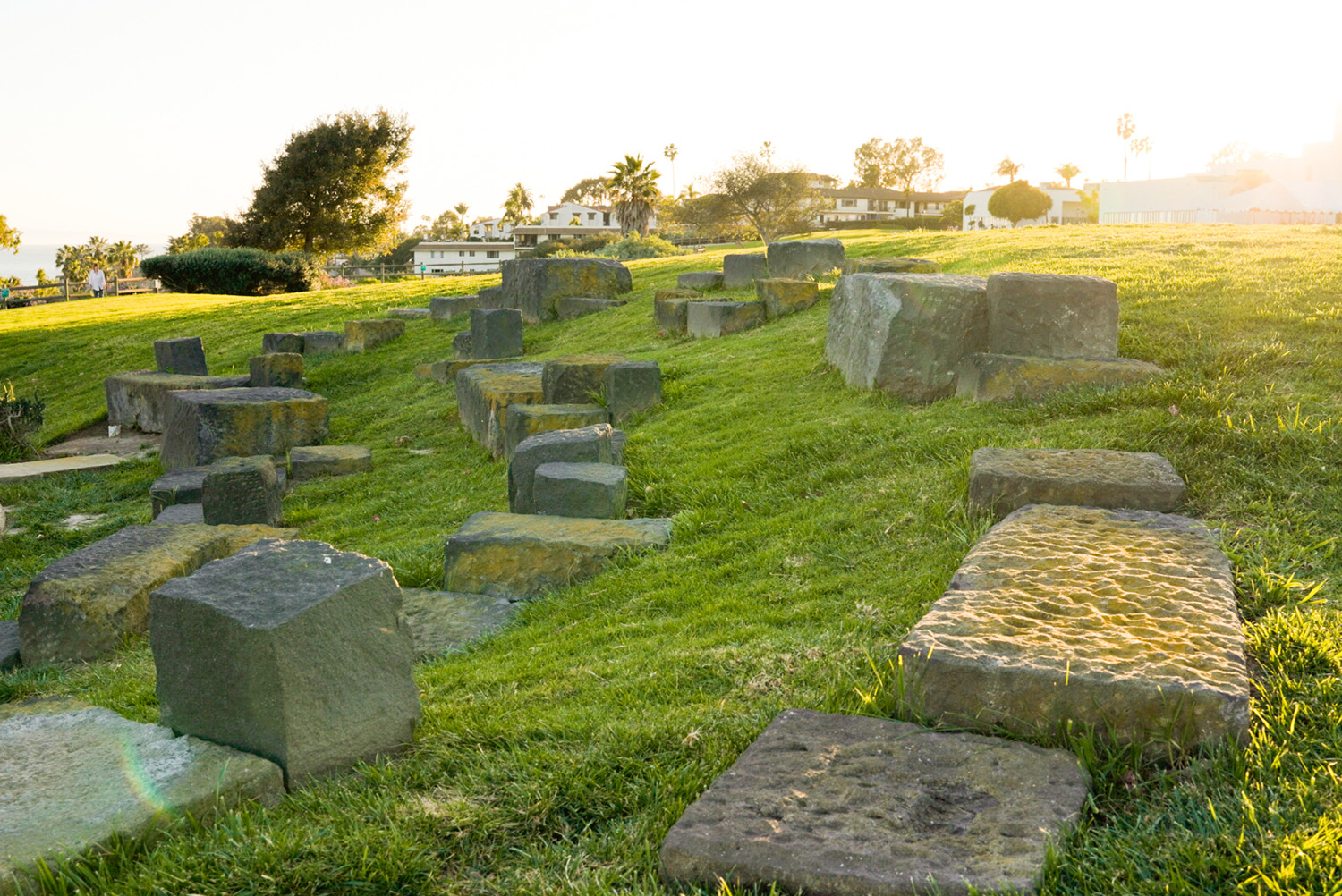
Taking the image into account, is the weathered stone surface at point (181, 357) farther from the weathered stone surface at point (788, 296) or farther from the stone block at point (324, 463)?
the weathered stone surface at point (788, 296)

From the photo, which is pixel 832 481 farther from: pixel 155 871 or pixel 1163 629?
pixel 155 871

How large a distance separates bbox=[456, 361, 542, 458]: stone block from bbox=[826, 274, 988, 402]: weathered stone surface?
317 centimetres

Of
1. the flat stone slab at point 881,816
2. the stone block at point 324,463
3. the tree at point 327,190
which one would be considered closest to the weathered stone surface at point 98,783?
the flat stone slab at point 881,816

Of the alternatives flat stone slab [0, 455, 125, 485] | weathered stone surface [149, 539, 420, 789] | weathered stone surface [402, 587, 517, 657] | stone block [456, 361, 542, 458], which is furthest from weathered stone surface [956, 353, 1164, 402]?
flat stone slab [0, 455, 125, 485]

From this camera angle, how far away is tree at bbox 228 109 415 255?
120 ft

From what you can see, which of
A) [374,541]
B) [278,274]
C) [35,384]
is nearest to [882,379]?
[374,541]

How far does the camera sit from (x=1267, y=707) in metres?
2.62

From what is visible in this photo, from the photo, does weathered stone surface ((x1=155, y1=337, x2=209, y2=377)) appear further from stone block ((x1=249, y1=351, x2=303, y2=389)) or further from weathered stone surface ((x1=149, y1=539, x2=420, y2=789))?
weathered stone surface ((x1=149, y1=539, x2=420, y2=789))

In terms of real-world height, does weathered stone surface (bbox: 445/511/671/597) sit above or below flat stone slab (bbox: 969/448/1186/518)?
below

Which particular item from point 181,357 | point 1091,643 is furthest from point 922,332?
point 181,357

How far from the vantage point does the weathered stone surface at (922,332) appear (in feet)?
21.4

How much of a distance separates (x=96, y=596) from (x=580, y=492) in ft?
8.50

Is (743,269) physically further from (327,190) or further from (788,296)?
(327,190)

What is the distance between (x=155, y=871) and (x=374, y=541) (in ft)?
14.4
